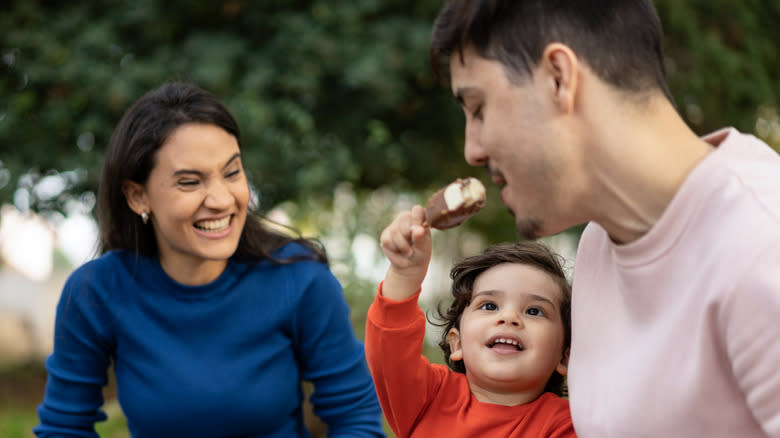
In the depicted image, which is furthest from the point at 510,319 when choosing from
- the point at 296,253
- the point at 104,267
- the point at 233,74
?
the point at 233,74

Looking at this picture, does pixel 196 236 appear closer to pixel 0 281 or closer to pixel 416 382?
pixel 416 382

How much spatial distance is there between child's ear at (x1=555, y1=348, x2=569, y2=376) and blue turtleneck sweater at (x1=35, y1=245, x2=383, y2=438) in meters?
0.88

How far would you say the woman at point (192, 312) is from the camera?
96.7 inches

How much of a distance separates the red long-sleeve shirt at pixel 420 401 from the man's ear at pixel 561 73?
2.08 ft

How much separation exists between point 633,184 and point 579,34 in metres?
0.30

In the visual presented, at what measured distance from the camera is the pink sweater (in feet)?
4.09

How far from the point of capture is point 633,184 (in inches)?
56.8

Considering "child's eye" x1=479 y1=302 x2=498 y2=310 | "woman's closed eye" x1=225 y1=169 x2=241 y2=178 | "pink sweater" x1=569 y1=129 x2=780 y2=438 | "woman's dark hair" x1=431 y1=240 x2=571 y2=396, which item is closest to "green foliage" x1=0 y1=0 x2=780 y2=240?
"woman's closed eye" x1=225 y1=169 x2=241 y2=178

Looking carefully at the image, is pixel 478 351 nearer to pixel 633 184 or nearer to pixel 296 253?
pixel 633 184

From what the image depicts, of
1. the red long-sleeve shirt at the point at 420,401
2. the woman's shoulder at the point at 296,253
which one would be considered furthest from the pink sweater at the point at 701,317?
the woman's shoulder at the point at 296,253

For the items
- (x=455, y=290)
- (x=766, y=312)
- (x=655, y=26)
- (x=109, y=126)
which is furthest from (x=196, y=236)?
(x=109, y=126)

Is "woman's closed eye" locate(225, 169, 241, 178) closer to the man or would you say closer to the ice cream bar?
the ice cream bar

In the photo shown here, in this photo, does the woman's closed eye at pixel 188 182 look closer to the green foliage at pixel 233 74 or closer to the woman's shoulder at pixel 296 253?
the woman's shoulder at pixel 296 253

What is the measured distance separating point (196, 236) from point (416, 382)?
980 mm
